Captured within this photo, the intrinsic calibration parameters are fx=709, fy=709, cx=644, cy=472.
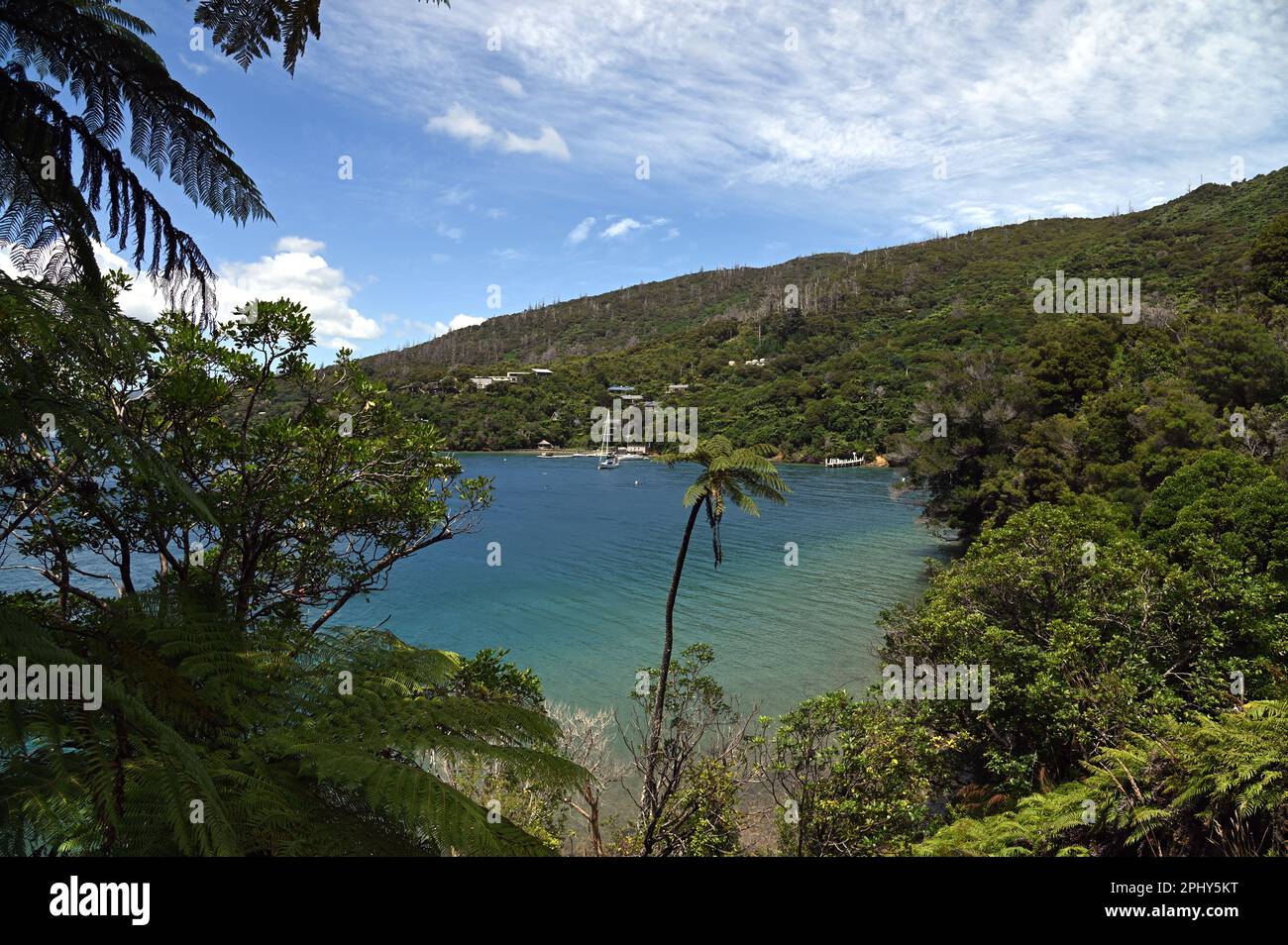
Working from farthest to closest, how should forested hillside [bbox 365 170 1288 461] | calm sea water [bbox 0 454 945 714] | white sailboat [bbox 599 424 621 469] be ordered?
1. white sailboat [bbox 599 424 621 469]
2. forested hillside [bbox 365 170 1288 461]
3. calm sea water [bbox 0 454 945 714]

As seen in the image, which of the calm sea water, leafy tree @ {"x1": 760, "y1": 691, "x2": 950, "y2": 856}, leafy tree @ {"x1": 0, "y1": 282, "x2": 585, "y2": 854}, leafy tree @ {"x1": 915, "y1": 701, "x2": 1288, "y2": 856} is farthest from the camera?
the calm sea water

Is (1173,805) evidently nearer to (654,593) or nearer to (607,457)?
(654,593)

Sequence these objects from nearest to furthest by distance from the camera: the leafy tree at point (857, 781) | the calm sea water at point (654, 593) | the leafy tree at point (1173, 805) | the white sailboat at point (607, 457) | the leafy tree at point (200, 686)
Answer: the leafy tree at point (200, 686) < the leafy tree at point (1173, 805) < the leafy tree at point (857, 781) < the calm sea water at point (654, 593) < the white sailboat at point (607, 457)

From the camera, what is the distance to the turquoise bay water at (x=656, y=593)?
19625 millimetres

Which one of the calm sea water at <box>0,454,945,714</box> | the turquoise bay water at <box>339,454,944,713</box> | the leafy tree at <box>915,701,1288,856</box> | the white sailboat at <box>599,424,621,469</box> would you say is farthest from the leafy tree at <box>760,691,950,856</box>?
the white sailboat at <box>599,424,621,469</box>

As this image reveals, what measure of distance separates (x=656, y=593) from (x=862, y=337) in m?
81.5

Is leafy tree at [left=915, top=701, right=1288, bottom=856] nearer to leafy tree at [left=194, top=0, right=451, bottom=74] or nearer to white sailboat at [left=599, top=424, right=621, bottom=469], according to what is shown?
leafy tree at [left=194, top=0, right=451, bottom=74]

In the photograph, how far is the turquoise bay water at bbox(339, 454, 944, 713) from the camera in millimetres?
19625

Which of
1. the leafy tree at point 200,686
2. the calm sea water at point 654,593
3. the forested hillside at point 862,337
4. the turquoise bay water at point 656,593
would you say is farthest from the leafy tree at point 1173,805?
the forested hillside at point 862,337

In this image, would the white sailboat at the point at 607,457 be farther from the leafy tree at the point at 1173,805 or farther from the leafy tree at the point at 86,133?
the leafy tree at the point at 86,133

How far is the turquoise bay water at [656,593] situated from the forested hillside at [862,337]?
8.38 m

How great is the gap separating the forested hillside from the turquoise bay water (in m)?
8.38

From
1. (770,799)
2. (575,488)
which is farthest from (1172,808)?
(575,488)

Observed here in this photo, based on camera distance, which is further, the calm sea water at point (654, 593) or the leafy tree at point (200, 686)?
the calm sea water at point (654, 593)
